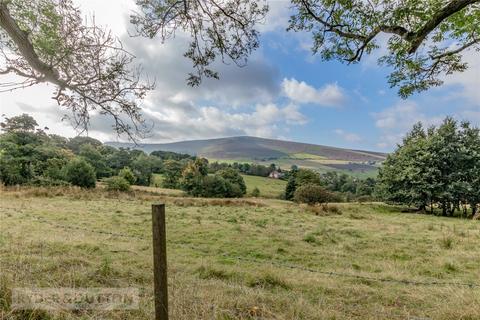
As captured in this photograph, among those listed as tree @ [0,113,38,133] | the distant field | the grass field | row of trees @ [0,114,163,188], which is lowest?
the distant field

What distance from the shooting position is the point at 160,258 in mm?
2742

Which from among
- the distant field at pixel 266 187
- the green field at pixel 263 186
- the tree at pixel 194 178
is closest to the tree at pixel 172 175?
the green field at pixel 263 186

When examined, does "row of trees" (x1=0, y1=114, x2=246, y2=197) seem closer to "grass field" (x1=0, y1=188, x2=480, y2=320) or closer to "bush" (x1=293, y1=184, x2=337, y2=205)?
"grass field" (x1=0, y1=188, x2=480, y2=320)

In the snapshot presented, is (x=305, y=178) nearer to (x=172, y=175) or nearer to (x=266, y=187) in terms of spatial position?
(x=266, y=187)

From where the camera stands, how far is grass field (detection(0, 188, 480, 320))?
362 centimetres

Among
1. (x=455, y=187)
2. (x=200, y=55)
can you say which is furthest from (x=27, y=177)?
(x=455, y=187)

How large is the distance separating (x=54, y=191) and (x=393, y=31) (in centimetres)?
2769

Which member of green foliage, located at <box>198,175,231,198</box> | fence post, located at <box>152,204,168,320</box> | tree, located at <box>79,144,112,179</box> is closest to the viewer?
fence post, located at <box>152,204,168,320</box>

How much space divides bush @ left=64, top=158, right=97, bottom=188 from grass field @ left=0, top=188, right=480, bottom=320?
29527 mm

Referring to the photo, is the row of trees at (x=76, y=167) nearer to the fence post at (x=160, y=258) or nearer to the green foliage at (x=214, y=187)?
the green foliage at (x=214, y=187)

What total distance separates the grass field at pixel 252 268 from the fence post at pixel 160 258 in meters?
0.38

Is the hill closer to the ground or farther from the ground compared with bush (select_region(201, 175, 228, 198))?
farther from the ground

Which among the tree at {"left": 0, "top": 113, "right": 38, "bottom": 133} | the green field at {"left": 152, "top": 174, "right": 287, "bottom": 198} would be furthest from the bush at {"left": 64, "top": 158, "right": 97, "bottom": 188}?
the green field at {"left": 152, "top": 174, "right": 287, "bottom": 198}

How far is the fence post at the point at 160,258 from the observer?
2.64 m
